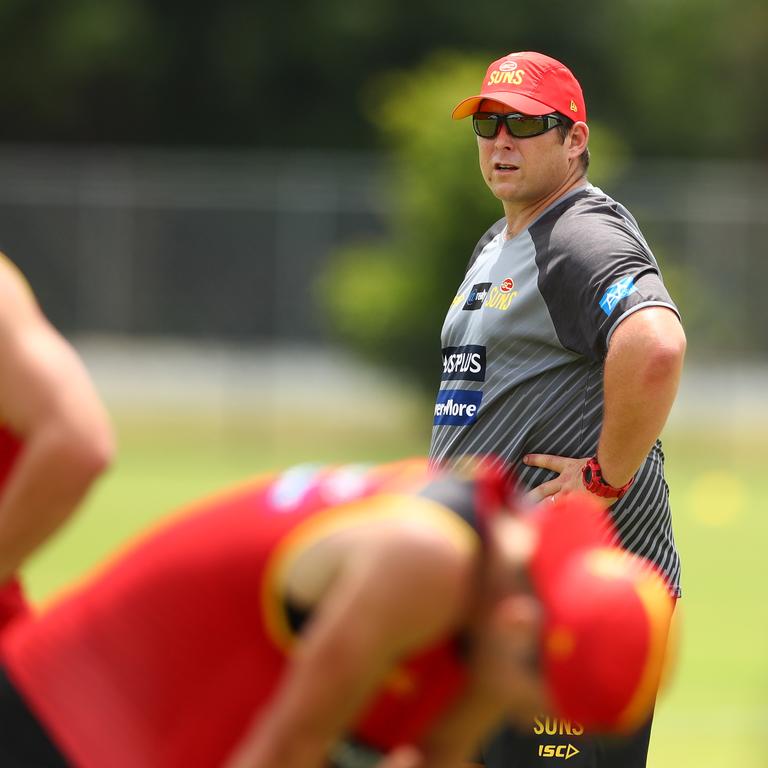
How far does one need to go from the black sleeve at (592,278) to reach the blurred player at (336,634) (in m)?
1.59

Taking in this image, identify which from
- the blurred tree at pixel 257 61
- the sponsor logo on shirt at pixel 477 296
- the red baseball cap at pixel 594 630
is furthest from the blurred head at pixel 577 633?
the blurred tree at pixel 257 61

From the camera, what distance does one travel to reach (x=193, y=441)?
21.2 meters

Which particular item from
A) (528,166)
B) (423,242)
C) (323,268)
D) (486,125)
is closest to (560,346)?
(528,166)

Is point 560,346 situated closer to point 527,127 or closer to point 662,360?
point 662,360

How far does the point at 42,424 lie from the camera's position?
136 inches

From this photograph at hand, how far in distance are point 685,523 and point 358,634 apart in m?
12.7

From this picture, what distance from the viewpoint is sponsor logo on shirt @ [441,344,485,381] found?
5074 mm

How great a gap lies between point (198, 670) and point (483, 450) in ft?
6.47

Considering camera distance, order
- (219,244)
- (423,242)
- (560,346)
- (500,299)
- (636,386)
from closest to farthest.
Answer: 1. (636,386)
2. (560,346)
3. (500,299)
4. (423,242)
5. (219,244)

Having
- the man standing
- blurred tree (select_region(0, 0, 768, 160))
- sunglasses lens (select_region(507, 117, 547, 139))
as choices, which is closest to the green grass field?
the man standing

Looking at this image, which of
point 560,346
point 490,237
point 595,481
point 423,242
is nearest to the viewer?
point 595,481

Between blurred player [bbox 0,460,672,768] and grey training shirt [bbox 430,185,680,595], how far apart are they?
1651 mm

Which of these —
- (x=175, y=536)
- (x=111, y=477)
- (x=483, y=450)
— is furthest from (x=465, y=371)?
(x=111, y=477)

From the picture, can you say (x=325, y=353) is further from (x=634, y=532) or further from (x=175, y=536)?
(x=175, y=536)
